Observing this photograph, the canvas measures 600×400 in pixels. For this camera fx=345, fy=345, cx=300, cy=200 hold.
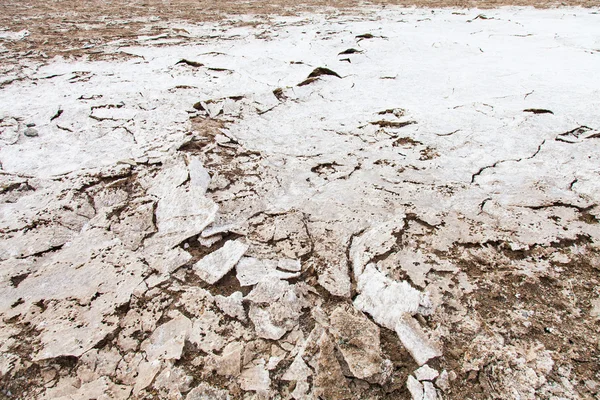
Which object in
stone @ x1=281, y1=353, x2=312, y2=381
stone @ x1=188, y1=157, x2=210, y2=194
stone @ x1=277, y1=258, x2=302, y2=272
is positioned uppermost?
stone @ x1=188, y1=157, x2=210, y2=194

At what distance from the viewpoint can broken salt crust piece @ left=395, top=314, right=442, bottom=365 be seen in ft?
3.46

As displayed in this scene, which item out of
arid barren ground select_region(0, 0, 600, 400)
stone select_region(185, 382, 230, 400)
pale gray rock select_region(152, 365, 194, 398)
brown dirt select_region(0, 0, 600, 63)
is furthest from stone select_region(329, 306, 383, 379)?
brown dirt select_region(0, 0, 600, 63)

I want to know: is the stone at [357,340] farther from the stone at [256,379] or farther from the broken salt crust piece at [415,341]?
the stone at [256,379]

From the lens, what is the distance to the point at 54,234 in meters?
1.54

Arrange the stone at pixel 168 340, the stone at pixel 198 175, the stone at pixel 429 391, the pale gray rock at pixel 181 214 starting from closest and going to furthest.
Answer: the stone at pixel 429 391, the stone at pixel 168 340, the pale gray rock at pixel 181 214, the stone at pixel 198 175

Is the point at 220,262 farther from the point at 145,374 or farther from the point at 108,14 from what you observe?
the point at 108,14

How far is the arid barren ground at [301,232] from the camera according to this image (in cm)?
105

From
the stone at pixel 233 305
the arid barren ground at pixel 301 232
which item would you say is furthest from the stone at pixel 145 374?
the stone at pixel 233 305

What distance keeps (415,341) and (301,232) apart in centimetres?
66

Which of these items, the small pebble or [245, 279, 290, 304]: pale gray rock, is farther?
the small pebble

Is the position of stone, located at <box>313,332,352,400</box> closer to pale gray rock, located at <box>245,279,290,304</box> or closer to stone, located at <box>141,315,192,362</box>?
pale gray rock, located at <box>245,279,290,304</box>

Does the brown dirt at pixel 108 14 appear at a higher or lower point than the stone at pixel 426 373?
higher

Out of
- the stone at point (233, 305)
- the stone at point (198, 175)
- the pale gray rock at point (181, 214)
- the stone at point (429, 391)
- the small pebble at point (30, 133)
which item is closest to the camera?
the stone at point (429, 391)

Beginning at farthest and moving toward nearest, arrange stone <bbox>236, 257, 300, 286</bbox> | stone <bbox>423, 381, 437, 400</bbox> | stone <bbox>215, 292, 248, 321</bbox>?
stone <bbox>236, 257, 300, 286</bbox>
stone <bbox>215, 292, 248, 321</bbox>
stone <bbox>423, 381, 437, 400</bbox>
